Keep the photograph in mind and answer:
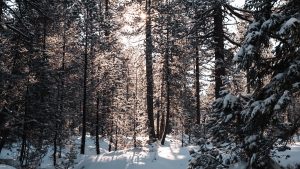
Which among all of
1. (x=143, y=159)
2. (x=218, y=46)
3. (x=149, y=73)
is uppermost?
(x=149, y=73)

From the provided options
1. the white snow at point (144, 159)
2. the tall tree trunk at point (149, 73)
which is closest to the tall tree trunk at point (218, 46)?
the white snow at point (144, 159)

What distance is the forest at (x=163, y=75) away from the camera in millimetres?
8062

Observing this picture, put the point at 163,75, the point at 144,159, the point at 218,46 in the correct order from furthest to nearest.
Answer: the point at 163,75 < the point at 144,159 < the point at 218,46

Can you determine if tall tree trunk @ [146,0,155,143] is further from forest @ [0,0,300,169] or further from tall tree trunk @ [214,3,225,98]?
tall tree trunk @ [214,3,225,98]

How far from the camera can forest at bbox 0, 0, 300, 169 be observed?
806cm

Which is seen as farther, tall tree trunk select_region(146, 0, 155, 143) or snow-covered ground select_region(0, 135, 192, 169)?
tall tree trunk select_region(146, 0, 155, 143)

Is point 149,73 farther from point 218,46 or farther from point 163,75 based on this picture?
point 218,46

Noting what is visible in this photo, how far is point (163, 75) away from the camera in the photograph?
27.1 m

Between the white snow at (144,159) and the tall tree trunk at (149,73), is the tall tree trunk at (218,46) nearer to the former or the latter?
the white snow at (144,159)

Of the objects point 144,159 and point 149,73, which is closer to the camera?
point 144,159

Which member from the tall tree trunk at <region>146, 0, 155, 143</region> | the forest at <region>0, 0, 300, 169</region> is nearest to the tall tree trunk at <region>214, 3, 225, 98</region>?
the forest at <region>0, 0, 300, 169</region>

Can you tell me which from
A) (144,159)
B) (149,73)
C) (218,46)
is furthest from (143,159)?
(149,73)

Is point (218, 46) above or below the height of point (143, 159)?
above

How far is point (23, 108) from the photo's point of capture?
2283cm
